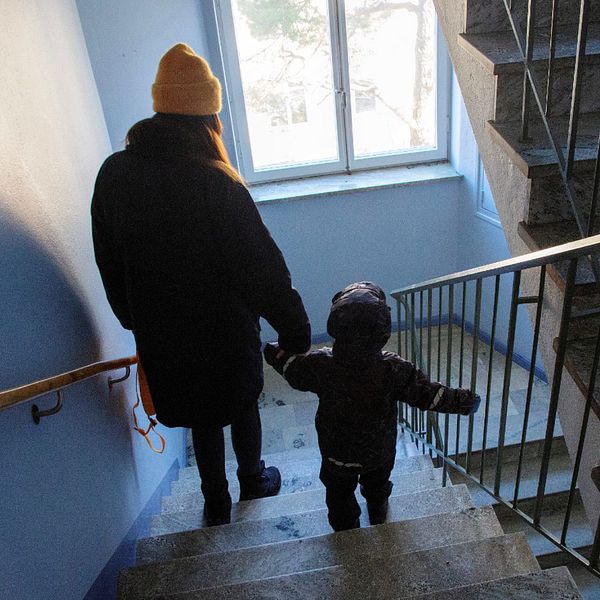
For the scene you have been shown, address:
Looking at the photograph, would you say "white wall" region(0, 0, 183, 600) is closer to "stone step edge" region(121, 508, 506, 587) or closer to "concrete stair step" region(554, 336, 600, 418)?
"stone step edge" region(121, 508, 506, 587)

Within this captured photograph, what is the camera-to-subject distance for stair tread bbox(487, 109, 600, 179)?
1.54 metres

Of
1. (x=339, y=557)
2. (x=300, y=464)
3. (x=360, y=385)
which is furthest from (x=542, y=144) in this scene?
(x=300, y=464)

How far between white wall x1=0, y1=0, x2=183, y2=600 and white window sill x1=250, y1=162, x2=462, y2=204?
6.22 ft

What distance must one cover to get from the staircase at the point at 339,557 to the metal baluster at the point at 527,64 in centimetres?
115

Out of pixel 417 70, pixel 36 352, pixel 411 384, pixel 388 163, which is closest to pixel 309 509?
pixel 411 384

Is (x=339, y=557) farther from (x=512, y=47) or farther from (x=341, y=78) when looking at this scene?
(x=341, y=78)

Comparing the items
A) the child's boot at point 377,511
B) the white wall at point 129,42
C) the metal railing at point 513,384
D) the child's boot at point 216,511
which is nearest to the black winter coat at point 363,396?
the metal railing at point 513,384

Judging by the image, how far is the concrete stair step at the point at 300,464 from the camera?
2361 millimetres

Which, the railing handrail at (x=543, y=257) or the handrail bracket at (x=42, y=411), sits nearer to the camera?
the railing handrail at (x=543, y=257)

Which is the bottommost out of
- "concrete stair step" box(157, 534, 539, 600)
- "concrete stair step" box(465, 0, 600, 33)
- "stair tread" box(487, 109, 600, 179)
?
"concrete stair step" box(157, 534, 539, 600)

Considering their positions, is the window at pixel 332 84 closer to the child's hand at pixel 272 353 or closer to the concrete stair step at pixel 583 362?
the child's hand at pixel 272 353

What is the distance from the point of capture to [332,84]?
3830 millimetres

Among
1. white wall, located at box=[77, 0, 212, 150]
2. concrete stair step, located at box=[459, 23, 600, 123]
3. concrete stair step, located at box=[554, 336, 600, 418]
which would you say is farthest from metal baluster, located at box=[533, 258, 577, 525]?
white wall, located at box=[77, 0, 212, 150]

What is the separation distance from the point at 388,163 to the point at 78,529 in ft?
11.2
